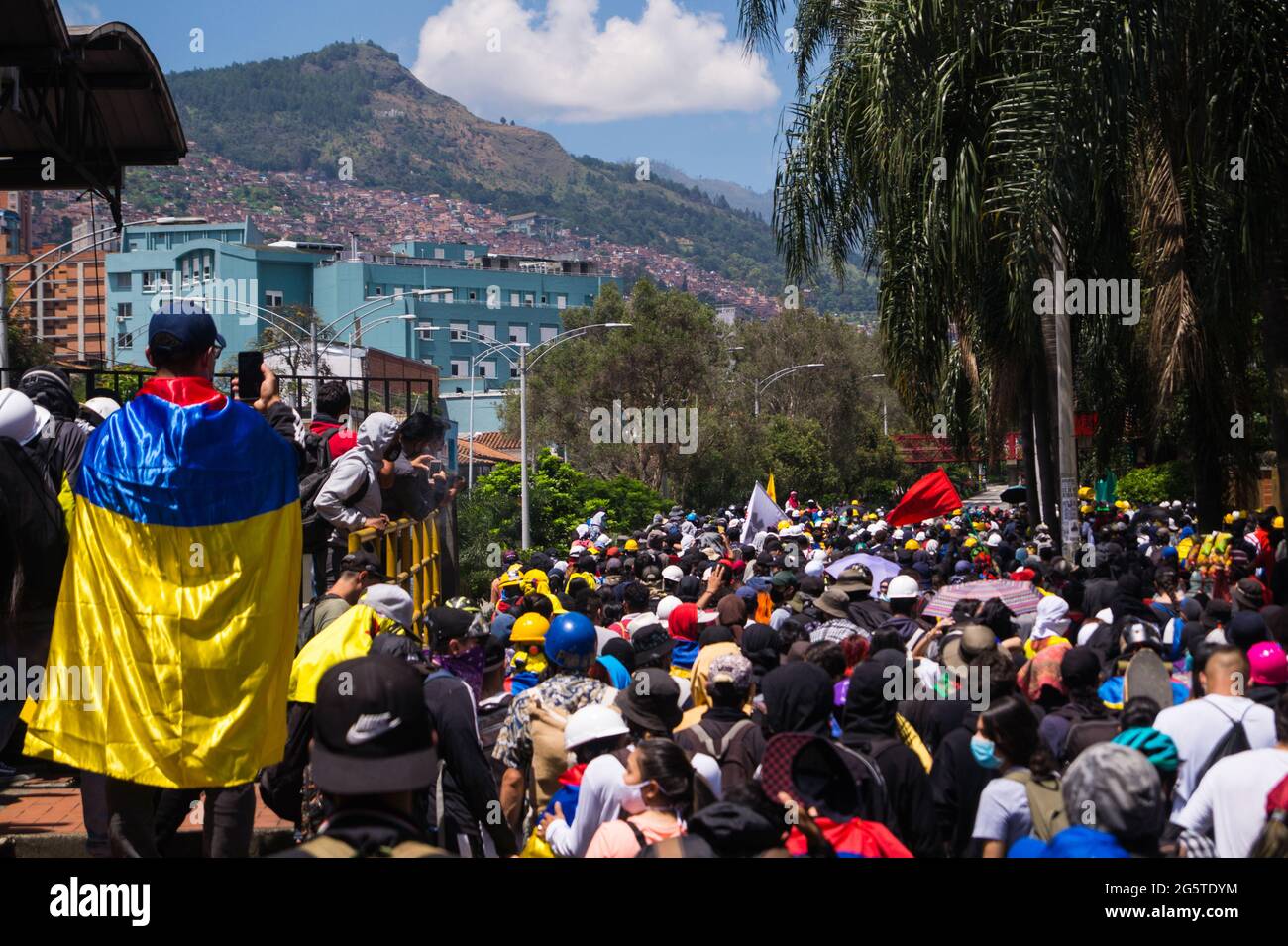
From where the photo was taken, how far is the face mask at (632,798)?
4.90 metres

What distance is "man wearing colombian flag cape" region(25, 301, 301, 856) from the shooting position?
4707mm

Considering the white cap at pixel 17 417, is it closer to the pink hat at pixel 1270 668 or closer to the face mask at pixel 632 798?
the face mask at pixel 632 798

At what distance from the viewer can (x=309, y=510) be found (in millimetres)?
8117

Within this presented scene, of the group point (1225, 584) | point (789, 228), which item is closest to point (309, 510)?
point (1225, 584)

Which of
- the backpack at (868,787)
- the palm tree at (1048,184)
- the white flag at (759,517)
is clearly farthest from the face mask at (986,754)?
the white flag at (759,517)

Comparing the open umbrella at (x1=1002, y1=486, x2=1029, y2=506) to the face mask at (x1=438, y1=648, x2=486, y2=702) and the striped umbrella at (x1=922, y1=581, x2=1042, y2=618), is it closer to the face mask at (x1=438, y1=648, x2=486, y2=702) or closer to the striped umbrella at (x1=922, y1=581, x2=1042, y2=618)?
the striped umbrella at (x1=922, y1=581, x2=1042, y2=618)

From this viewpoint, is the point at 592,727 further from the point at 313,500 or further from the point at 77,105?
the point at 77,105

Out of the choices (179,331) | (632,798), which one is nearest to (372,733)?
(632,798)

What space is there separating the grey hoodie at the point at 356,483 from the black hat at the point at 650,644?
72.2 inches

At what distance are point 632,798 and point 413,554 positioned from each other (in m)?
4.90

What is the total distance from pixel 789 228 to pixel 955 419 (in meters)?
9.93

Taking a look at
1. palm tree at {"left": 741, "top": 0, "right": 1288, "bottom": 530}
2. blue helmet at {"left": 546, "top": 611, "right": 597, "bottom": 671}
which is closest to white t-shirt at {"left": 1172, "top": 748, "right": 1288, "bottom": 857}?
blue helmet at {"left": 546, "top": 611, "right": 597, "bottom": 671}

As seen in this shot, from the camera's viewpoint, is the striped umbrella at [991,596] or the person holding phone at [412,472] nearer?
the person holding phone at [412,472]
